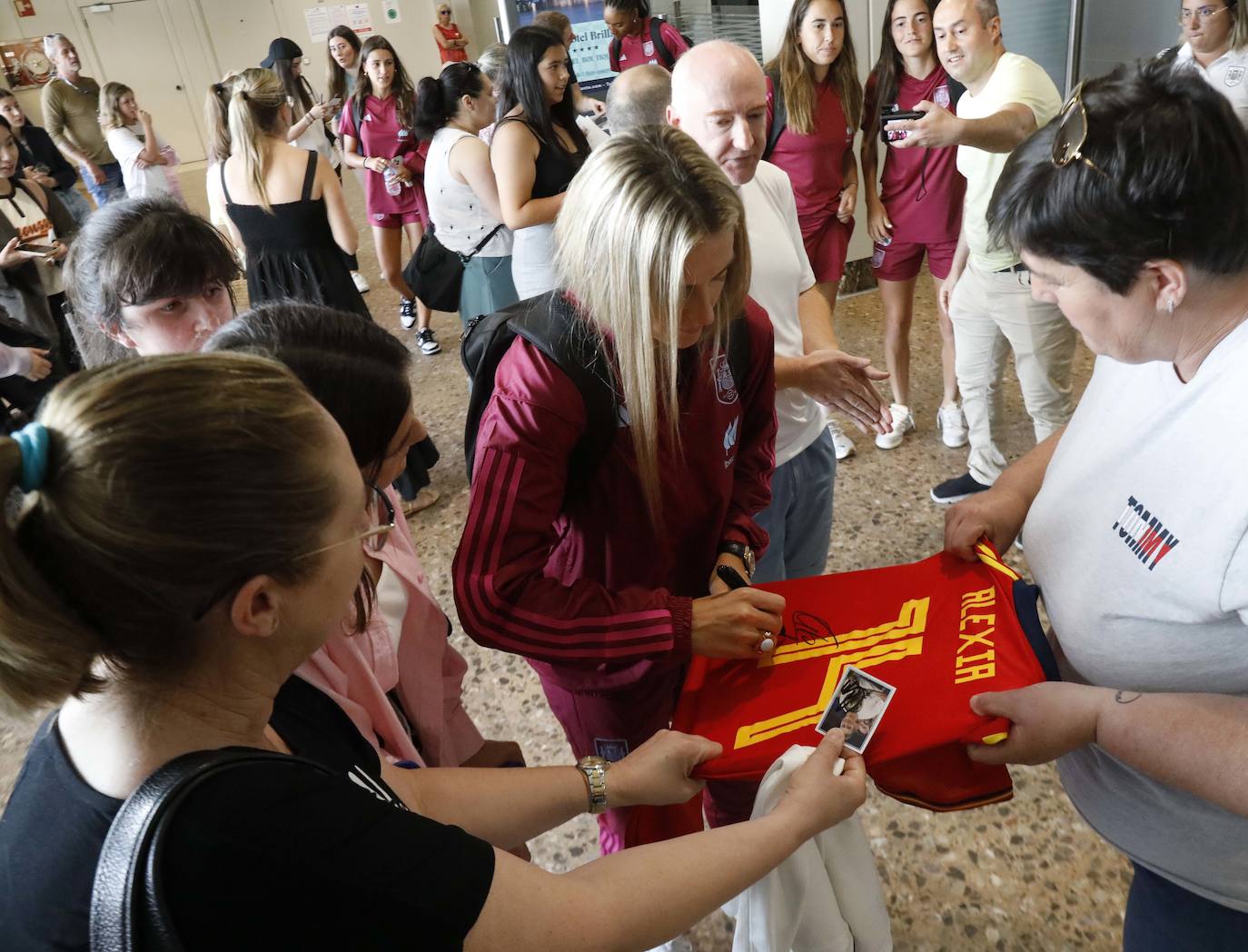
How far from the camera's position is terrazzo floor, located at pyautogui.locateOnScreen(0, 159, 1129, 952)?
68.9 inches

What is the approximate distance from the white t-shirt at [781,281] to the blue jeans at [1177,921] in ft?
3.44

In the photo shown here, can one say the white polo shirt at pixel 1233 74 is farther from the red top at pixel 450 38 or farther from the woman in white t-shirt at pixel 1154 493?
the red top at pixel 450 38

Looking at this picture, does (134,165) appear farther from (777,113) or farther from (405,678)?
(405,678)

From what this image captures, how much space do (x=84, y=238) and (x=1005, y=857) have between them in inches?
93.9

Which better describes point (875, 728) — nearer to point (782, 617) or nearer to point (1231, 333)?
point (782, 617)

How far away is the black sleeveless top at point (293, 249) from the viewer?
3.26 metres

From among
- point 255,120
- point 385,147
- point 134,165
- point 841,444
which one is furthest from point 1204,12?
point 134,165

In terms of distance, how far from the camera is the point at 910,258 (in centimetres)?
360

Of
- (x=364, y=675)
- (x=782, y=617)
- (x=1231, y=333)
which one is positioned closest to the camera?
(x=1231, y=333)

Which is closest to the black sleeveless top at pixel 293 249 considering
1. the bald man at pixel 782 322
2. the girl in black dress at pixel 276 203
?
the girl in black dress at pixel 276 203

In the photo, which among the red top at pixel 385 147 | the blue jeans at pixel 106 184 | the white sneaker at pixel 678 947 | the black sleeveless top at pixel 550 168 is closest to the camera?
the white sneaker at pixel 678 947

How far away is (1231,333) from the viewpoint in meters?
0.98

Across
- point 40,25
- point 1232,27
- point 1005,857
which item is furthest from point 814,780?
point 40,25

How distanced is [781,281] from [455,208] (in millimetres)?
2131
